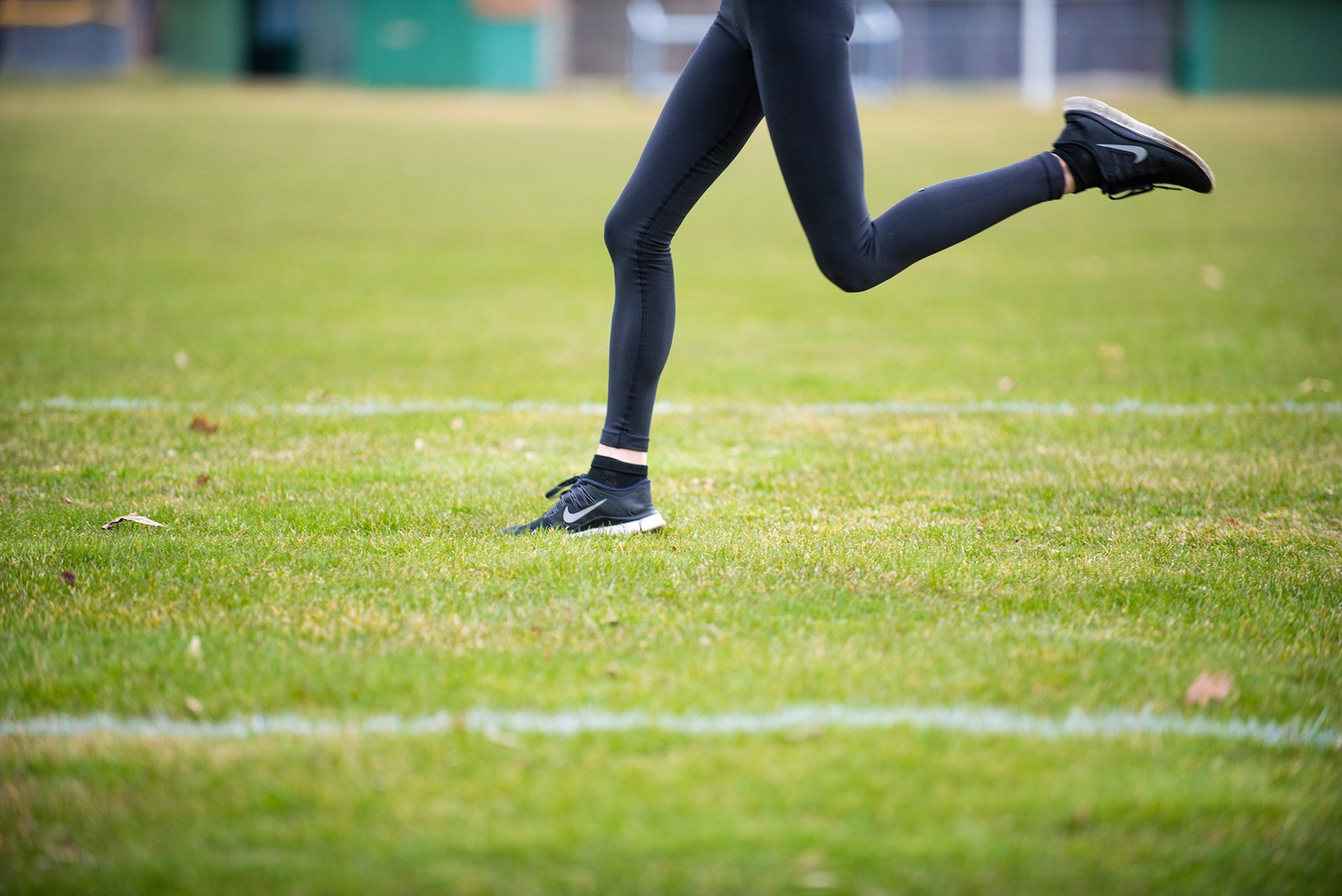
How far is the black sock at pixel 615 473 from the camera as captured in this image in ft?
11.8

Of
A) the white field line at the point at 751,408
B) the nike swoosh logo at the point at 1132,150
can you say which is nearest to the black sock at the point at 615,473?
the nike swoosh logo at the point at 1132,150

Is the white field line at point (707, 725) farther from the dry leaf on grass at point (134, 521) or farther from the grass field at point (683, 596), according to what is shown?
the dry leaf on grass at point (134, 521)

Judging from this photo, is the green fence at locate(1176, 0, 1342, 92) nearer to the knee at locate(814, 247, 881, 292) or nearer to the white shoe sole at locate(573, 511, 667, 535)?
the knee at locate(814, 247, 881, 292)

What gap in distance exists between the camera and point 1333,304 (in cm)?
820

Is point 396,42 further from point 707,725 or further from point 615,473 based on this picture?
point 707,725

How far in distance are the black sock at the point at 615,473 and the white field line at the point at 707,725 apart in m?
1.26

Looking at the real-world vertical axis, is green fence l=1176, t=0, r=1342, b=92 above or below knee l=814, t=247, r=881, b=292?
below

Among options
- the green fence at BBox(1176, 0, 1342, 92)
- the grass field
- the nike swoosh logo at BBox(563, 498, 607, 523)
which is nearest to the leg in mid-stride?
the nike swoosh logo at BBox(563, 498, 607, 523)

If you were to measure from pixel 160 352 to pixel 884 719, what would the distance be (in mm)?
5296

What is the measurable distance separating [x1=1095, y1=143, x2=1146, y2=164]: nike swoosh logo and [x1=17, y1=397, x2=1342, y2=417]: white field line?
2082 mm

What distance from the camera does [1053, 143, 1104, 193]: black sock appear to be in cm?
337

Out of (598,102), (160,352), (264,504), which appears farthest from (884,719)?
(598,102)

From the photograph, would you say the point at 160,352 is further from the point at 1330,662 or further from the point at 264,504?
the point at 1330,662

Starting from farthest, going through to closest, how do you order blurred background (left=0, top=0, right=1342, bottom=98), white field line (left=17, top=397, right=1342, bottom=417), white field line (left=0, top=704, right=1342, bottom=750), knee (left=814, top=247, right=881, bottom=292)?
blurred background (left=0, top=0, right=1342, bottom=98) < white field line (left=17, top=397, right=1342, bottom=417) < knee (left=814, top=247, right=881, bottom=292) < white field line (left=0, top=704, right=1342, bottom=750)
